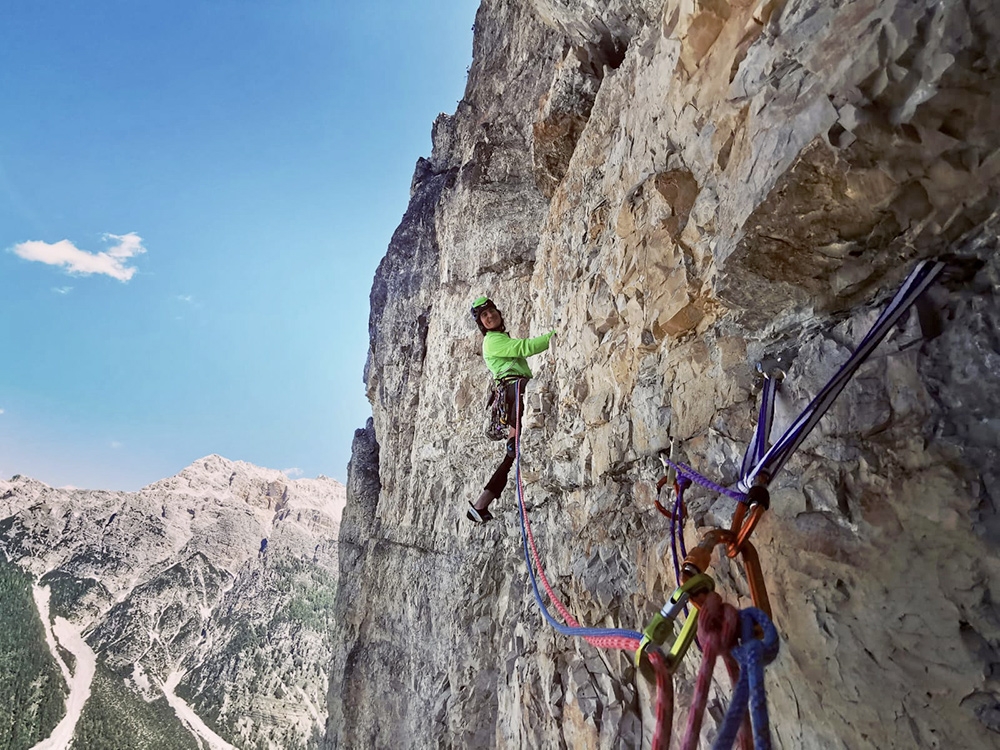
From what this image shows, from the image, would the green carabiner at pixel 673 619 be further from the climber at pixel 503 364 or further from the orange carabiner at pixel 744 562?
the climber at pixel 503 364

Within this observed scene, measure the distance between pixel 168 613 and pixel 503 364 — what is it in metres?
88.4

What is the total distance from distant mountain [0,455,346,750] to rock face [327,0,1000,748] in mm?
60998

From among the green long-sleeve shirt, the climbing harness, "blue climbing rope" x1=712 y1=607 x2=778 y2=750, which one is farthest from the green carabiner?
the climbing harness

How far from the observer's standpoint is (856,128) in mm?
1740

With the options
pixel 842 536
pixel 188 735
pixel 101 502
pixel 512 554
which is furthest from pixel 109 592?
pixel 842 536

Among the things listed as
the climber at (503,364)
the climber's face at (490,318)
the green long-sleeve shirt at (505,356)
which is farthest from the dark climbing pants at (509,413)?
the climber's face at (490,318)

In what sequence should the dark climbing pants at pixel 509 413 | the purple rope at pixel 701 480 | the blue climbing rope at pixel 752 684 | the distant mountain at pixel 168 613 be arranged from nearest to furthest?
1. the blue climbing rope at pixel 752 684
2. the purple rope at pixel 701 480
3. the dark climbing pants at pixel 509 413
4. the distant mountain at pixel 168 613

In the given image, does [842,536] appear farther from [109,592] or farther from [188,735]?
[109,592]

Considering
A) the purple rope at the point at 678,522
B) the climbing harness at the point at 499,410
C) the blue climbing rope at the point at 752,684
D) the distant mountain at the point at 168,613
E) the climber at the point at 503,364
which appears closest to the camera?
the blue climbing rope at the point at 752,684

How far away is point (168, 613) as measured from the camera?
71.4 meters

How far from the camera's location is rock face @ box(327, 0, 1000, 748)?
5.27 feet

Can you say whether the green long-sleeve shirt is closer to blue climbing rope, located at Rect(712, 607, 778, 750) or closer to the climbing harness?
the climbing harness

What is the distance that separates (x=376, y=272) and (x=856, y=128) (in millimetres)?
14448

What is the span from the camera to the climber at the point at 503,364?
5285 millimetres
